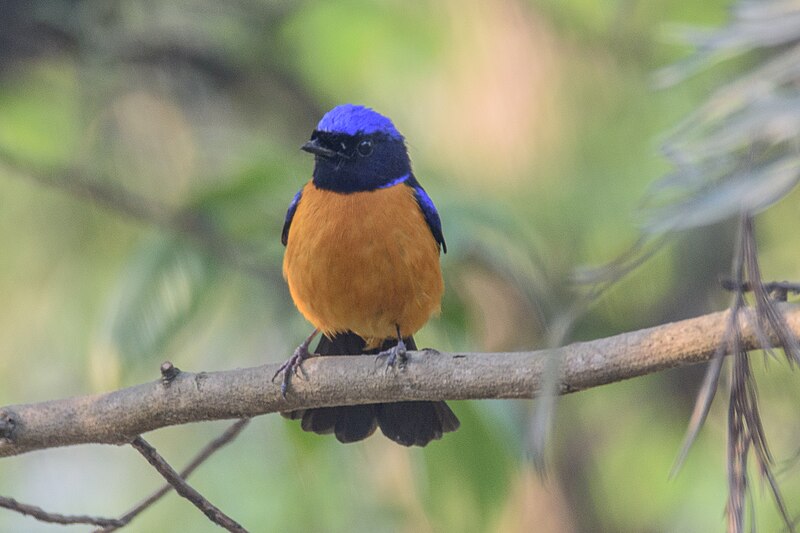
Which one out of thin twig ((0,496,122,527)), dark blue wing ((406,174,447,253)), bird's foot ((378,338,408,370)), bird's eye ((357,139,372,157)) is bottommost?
thin twig ((0,496,122,527))

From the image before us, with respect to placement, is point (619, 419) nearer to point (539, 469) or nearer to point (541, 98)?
point (541, 98)

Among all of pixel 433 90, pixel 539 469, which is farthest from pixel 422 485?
pixel 539 469

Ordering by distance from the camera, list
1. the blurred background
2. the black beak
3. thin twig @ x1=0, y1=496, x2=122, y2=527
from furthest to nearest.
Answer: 1. the blurred background
2. the black beak
3. thin twig @ x1=0, y1=496, x2=122, y2=527

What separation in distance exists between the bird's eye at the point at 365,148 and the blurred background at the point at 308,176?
0.79m

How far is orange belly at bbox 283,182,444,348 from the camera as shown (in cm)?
400

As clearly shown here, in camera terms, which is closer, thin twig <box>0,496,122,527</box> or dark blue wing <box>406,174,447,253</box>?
thin twig <box>0,496,122,527</box>

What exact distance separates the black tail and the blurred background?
1.12m

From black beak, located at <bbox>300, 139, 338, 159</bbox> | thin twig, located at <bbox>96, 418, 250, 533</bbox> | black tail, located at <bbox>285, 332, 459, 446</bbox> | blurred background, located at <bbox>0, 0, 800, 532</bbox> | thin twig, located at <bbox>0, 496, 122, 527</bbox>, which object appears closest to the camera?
thin twig, located at <bbox>0, 496, 122, 527</bbox>

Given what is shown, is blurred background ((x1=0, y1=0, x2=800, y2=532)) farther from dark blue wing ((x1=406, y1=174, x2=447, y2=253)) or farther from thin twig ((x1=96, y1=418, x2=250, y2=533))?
thin twig ((x1=96, y1=418, x2=250, y2=533))

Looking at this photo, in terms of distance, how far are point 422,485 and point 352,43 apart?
109 inches

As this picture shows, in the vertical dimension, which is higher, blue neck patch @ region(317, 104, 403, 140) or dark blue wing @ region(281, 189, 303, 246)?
blue neck patch @ region(317, 104, 403, 140)

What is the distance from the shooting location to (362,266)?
400cm

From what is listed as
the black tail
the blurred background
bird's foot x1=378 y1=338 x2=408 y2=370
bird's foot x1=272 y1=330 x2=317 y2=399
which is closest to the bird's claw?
bird's foot x1=272 y1=330 x2=317 y2=399

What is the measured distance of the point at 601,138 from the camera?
616 centimetres
